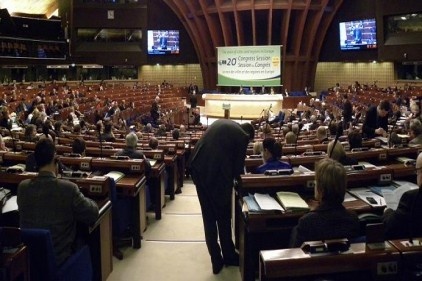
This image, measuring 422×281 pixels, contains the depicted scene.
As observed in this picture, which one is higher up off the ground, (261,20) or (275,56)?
(261,20)

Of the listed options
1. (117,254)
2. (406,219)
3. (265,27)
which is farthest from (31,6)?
(406,219)

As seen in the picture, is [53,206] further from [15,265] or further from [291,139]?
[291,139]

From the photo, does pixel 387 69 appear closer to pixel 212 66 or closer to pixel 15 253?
pixel 212 66

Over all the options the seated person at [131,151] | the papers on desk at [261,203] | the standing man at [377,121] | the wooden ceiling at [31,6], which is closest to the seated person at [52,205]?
the papers on desk at [261,203]

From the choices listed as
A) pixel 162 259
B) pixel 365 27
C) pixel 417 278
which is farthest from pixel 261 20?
pixel 417 278

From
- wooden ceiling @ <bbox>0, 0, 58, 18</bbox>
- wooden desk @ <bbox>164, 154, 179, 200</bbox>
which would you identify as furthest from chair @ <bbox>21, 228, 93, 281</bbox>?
wooden ceiling @ <bbox>0, 0, 58, 18</bbox>

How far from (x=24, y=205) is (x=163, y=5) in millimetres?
27670

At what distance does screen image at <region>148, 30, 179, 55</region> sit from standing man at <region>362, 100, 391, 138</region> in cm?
2270

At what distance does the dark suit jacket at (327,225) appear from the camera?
2801 millimetres

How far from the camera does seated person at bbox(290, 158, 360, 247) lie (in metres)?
2.81

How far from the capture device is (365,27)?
24328mm

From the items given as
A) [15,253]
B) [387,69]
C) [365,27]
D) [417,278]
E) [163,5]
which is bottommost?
[417,278]

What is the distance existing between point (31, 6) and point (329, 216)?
101ft

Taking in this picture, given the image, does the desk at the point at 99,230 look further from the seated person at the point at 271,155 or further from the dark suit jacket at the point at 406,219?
the dark suit jacket at the point at 406,219
